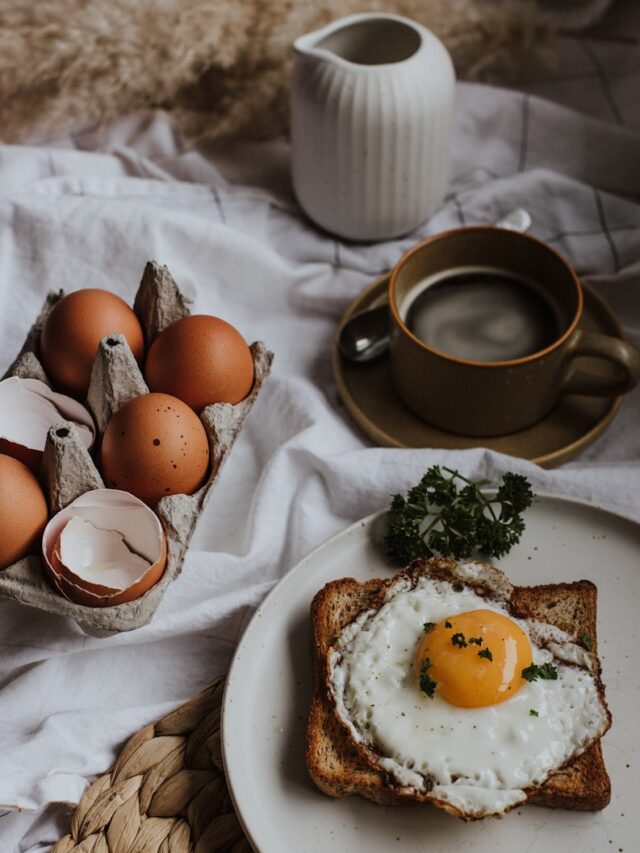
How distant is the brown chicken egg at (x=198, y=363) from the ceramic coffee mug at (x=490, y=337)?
0.97 feet

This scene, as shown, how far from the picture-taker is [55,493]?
1.41 m

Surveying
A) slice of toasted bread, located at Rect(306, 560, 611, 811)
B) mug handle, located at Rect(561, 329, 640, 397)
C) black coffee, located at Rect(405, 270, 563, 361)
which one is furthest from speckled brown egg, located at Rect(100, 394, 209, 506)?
mug handle, located at Rect(561, 329, 640, 397)

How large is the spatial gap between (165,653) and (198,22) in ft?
4.43

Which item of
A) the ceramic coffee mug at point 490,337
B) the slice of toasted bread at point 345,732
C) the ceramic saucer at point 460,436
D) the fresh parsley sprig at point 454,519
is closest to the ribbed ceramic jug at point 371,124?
the ceramic coffee mug at point 490,337

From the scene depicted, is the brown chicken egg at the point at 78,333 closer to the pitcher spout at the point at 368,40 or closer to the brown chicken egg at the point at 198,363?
the brown chicken egg at the point at 198,363

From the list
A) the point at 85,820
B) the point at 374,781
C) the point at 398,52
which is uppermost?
the point at 398,52

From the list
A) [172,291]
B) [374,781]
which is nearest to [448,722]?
[374,781]

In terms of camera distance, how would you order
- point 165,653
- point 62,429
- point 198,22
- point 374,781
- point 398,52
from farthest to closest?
point 198,22 < point 398,52 < point 165,653 < point 62,429 < point 374,781

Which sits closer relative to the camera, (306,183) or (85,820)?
(85,820)

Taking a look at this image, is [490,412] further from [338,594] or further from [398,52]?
[398,52]

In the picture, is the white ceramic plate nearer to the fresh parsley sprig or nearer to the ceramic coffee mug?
the fresh parsley sprig

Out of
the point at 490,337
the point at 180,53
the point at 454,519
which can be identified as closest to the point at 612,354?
the point at 490,337

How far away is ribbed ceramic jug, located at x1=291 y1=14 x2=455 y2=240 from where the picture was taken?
1.80 metres

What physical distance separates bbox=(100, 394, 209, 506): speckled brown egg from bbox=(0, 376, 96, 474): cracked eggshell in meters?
0.07
